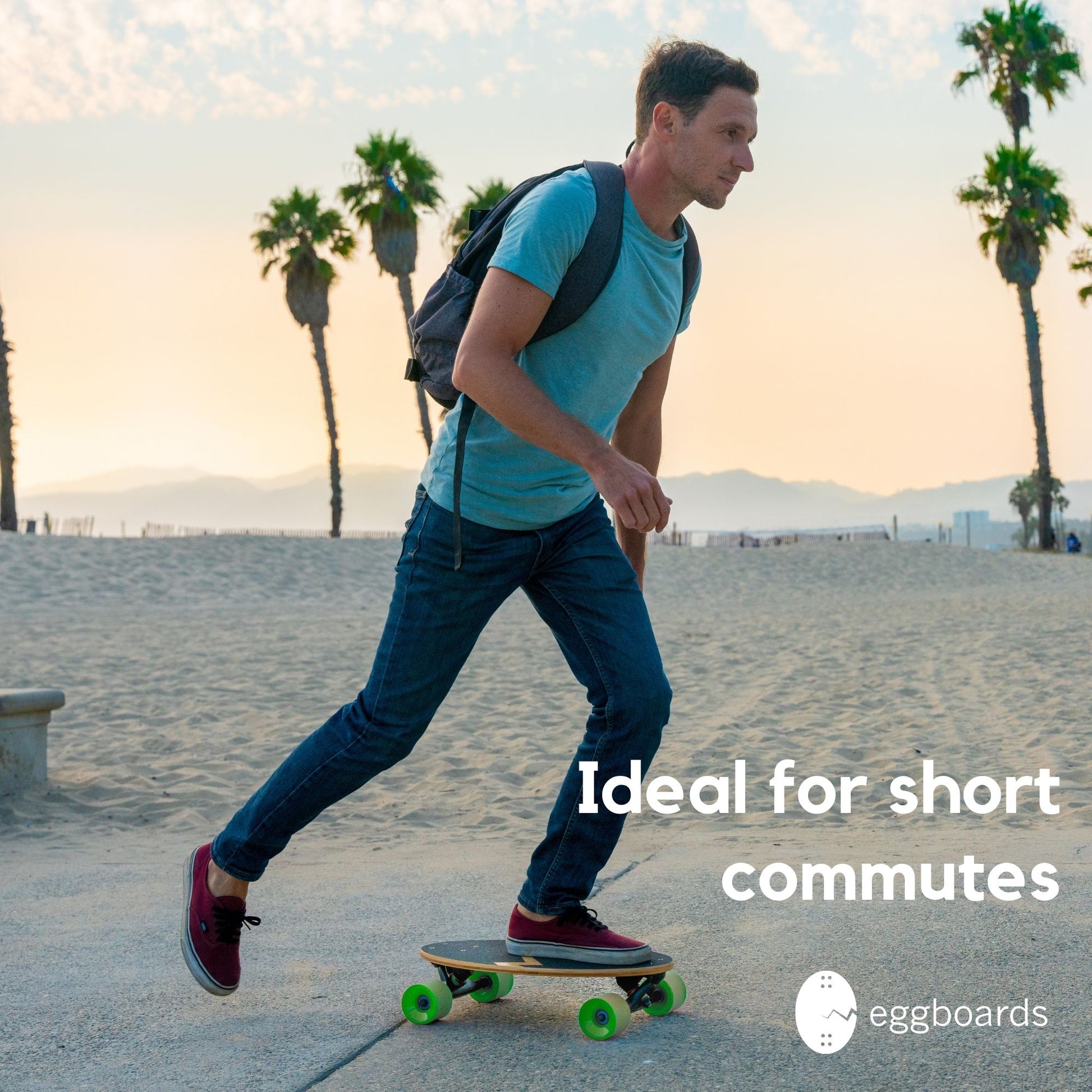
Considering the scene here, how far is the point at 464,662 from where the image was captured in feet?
8.91

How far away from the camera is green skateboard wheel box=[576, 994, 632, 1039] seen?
100 inches

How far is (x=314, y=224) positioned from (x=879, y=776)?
3219 centimetres

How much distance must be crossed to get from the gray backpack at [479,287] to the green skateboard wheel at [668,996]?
1.04m

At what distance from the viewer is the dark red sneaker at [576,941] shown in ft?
8.77

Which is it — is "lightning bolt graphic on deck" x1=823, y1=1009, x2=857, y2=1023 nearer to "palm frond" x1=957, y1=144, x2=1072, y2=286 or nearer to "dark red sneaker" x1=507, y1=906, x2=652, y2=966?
"dark red sneaker" x1=507, y1=906, x2=652, y2=966

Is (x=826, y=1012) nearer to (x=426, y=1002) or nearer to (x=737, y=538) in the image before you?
(x=426, y=1002)

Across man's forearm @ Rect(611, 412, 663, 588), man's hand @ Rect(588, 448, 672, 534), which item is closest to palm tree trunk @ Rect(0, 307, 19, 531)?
man's forearm @ Rect(611, 412, 663, 588)

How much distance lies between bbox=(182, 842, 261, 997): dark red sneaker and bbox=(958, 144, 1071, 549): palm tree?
3203 centimetres

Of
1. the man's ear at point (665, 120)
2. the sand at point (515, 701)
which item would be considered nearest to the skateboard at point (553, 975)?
the man's ear at point (665, 120)

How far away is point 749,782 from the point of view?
6.78 metres

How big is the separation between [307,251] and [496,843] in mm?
32686

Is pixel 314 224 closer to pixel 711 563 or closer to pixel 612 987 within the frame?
pixel 711 563

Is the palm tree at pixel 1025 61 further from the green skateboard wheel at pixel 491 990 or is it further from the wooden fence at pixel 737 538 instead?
the green skateboard wheel at pixel 491 990

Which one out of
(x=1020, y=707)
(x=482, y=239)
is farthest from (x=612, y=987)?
(x=1020, y=707)
